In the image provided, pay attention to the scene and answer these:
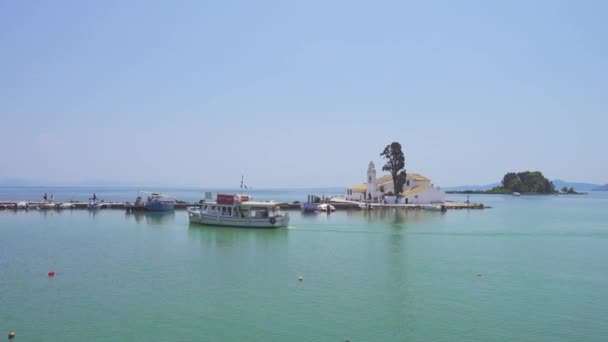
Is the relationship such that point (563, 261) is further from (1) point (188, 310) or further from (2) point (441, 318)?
(1) point (188, 310)

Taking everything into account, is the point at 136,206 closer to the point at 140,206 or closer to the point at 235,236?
the point at 140,206

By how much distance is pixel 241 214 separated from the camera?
52.4 m

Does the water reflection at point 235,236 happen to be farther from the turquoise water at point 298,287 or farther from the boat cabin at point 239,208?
the boat cabin at point 239,208

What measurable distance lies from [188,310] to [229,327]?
9.25 feet

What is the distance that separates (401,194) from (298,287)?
69.9m

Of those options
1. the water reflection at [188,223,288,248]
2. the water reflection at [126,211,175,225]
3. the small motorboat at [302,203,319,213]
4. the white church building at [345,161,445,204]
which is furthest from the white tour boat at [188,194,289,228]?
the white church building at [345,161,445,204]

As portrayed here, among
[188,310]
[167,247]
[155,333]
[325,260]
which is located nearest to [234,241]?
[167,247]

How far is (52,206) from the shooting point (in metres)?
75.4

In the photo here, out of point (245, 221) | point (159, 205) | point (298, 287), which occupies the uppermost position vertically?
point (159, 205)

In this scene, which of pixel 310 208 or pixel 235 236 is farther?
pixel 310 208

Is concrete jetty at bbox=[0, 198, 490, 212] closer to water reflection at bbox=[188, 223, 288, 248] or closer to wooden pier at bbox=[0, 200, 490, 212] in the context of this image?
wooden pier at bbox=[0, 200, 490, 212]

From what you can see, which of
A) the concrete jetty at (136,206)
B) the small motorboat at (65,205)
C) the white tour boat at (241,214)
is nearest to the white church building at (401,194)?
the concrete jetty at (136,206)

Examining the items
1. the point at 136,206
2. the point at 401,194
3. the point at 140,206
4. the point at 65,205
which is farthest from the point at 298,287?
the point at 401,194

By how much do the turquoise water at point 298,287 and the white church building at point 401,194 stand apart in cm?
4459
